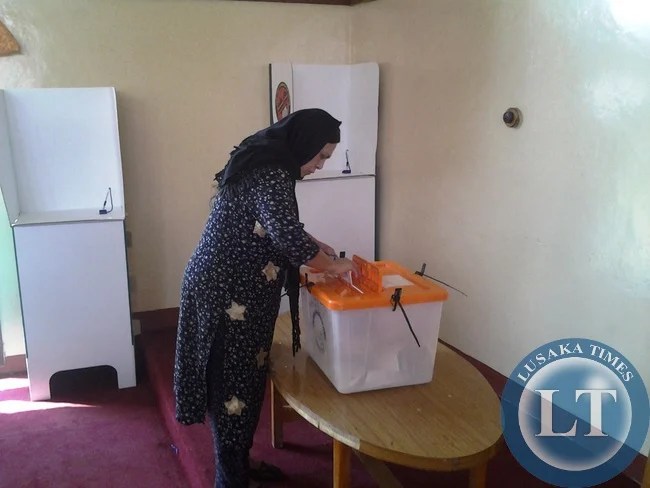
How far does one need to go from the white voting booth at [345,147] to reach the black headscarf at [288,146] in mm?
1242

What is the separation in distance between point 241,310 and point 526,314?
113 centimetres

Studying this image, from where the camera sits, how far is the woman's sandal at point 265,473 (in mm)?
1863

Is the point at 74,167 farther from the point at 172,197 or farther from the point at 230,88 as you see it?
the point at 230,88

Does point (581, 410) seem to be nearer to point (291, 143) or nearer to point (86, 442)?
point (291, 143)

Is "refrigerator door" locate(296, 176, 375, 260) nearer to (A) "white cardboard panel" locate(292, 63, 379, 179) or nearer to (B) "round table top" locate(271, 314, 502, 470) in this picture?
(A) "white cardboard panel" locate(292, 63, 379, 179)

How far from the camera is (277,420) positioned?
79.1 inches

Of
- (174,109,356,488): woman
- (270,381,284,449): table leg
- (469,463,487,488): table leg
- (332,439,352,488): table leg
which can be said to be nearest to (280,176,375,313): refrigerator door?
(270,381,284,449): table leg

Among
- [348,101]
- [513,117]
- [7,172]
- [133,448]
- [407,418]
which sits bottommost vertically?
[133,448]

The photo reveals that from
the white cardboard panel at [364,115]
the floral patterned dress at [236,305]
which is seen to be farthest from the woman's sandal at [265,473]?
the white cardboard panel at [364,115]

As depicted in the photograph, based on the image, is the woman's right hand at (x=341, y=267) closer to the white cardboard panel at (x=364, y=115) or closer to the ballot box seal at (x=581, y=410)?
the ballot box seal at (x=581, y=410)

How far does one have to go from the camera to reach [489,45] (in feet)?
7.26

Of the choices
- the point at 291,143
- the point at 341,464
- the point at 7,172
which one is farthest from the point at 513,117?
the point at 7,172

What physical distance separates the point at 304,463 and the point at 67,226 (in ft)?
4.49

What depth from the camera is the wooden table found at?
1.32 m
